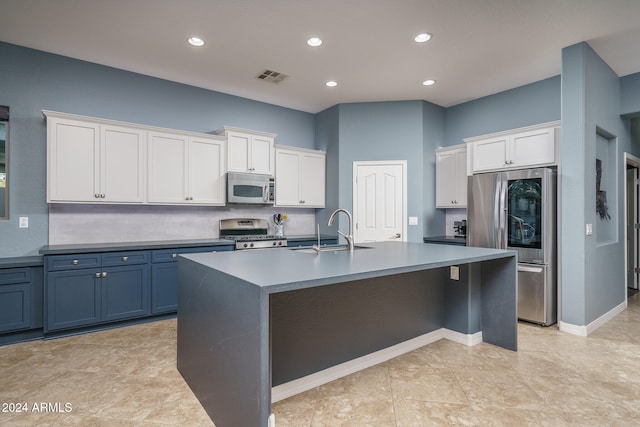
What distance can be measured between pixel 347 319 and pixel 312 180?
3.12 metres

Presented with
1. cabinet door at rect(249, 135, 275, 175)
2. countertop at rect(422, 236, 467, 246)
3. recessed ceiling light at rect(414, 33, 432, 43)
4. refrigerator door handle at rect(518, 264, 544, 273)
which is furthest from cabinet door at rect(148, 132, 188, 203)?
refrigerator door handle at rect(518, 264, 544, 273)

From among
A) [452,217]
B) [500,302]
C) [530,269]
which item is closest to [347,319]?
[500,302]

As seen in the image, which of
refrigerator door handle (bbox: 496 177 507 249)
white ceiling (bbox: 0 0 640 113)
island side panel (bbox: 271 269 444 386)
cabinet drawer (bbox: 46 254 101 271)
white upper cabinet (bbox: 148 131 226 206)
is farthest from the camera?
white upper cabinet (bbox: 148 131 226 206)

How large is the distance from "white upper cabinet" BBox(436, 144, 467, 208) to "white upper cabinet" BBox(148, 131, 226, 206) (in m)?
3.15

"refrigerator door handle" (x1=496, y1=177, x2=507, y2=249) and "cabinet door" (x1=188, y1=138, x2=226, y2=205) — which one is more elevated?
"cabinet door" (x1=188, y1=138, x2=226, y2=205)

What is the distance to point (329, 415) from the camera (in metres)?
1.96

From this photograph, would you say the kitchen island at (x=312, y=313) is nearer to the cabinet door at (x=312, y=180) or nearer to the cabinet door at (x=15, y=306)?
the cabinet door at (x=15, y=306)

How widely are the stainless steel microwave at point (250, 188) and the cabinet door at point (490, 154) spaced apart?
2751 mm

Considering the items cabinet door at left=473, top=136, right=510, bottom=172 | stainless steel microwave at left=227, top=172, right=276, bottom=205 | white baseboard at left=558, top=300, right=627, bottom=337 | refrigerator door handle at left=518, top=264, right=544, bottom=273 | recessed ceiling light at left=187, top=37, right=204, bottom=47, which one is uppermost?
recessed ceiling light at left=187, top=37, right=204, bottom=47

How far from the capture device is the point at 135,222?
404 cm

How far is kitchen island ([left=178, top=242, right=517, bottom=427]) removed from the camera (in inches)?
60.6

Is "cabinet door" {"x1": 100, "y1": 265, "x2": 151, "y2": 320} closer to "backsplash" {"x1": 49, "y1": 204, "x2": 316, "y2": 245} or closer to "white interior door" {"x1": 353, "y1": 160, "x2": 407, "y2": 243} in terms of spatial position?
"backsplash" {"x1": 49, "y1": 204, "x2": 316, "y2": 245}

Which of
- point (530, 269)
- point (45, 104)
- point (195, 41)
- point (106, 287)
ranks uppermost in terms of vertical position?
point (195, 41)

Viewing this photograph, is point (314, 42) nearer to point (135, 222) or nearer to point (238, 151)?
point (238, 151)
